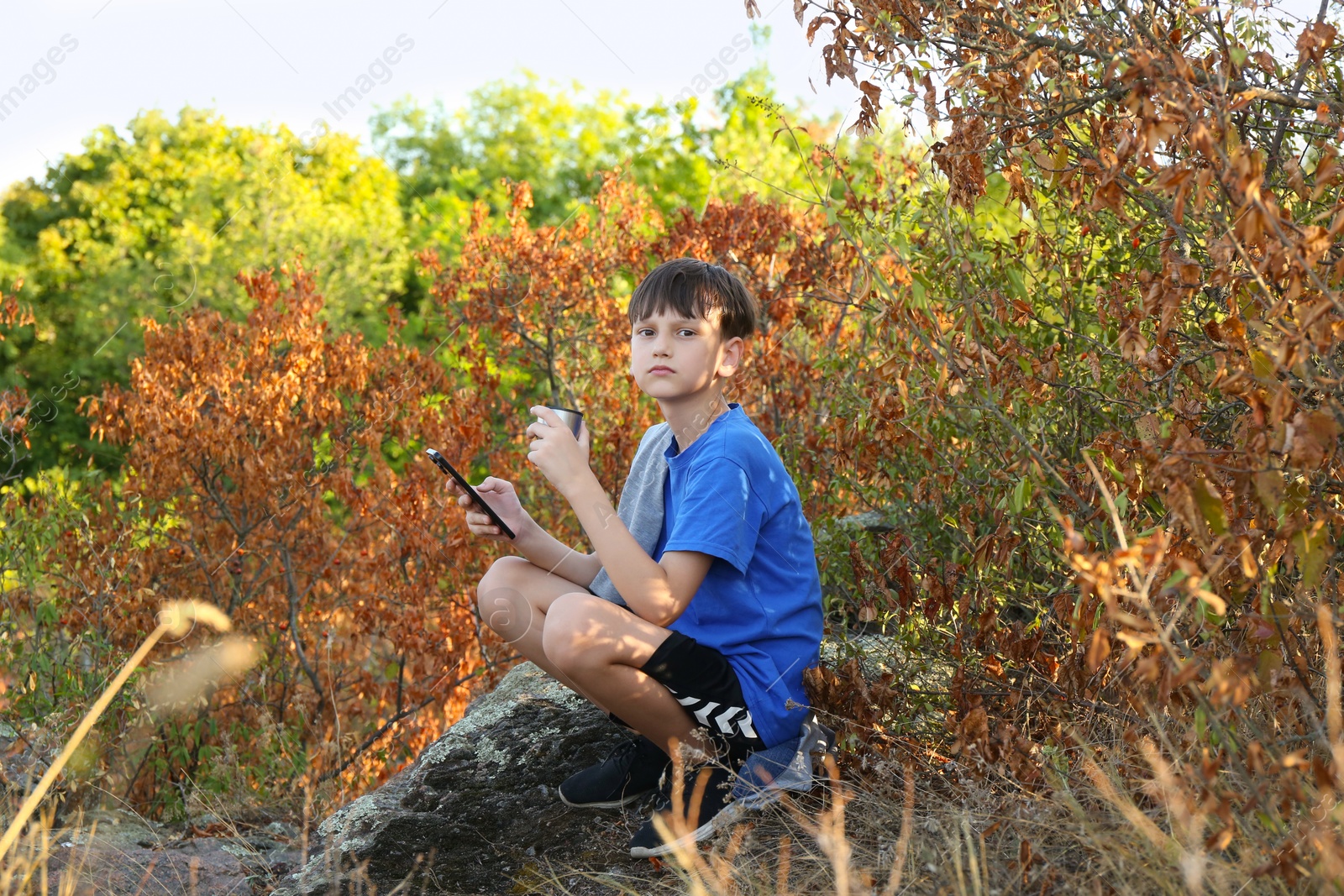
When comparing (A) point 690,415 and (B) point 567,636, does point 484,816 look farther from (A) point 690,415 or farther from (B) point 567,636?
(A) point 690,415

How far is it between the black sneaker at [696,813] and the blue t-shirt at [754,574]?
0.17m

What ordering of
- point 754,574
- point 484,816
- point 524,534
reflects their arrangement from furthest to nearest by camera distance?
point 524,534
point 484,816
point 754,574

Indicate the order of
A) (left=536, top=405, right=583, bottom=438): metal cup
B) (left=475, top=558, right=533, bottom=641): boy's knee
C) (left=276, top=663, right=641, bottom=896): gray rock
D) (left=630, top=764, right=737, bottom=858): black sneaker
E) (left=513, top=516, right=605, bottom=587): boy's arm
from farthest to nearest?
(left=513, top=516, right=605, bottom=587): boy's arm < (left=475, top=558, right=533, bottom=641): boy's knee < (left=536, top=405, right=583, bottom=438): metal cup < (left=276, top=663, right=641, bottom=896): gray rock < (left=630, top=764, right=737, bottom=858): black sneaker

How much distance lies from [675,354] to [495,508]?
0.69 metres

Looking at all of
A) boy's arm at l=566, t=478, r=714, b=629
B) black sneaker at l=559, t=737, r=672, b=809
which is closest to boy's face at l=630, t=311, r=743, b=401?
boy's arm at l=566, t=478, r=714, b=629

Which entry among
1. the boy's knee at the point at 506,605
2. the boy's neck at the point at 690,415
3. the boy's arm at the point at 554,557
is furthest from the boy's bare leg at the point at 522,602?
the boy's neck at the point at 690,415

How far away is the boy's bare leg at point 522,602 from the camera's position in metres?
3.02

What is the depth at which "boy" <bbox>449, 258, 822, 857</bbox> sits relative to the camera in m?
2.63

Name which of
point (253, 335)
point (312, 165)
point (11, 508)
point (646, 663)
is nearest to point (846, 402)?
point (646, 663)


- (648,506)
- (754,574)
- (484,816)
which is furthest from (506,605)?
(754,574)

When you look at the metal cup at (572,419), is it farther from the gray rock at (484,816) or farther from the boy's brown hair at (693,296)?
the gray rock at (484,816)

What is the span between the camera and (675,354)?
2.96 m

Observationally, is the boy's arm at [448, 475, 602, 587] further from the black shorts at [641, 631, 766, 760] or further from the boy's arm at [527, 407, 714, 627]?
the black shorts at [641, 631, 766, 760]

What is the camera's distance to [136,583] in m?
4.89
